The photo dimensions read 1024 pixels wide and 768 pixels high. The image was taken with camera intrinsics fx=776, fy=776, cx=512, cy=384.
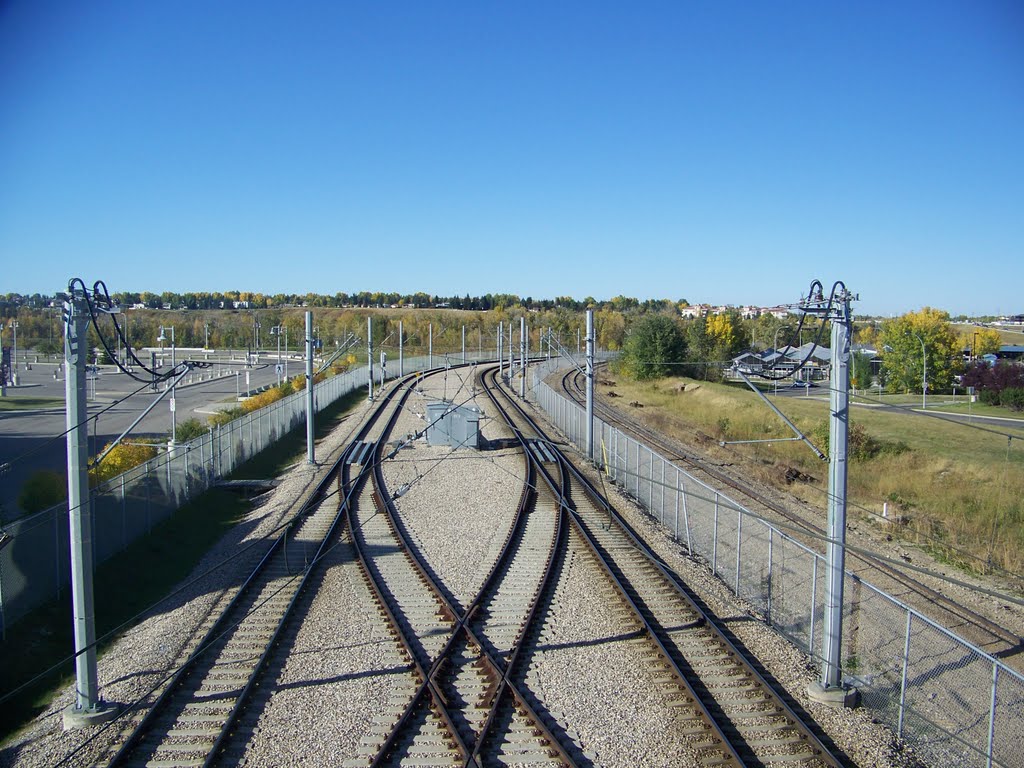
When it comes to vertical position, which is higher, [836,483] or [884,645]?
[836,483]

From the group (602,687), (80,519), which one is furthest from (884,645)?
(80,519)

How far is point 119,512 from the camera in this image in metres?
15.3

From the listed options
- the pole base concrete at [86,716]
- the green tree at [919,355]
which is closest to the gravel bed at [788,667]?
the pole base concrete at [86,716]

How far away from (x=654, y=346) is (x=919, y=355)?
71.1 ft

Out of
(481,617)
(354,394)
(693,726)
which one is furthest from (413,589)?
(354,394)

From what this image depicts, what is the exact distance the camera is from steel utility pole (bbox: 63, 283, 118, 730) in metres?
8.63

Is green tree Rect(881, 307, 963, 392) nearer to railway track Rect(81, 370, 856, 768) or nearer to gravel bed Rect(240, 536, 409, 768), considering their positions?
railway track Rect(81, 370, 856, 768)

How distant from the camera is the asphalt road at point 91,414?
22234 millimetres

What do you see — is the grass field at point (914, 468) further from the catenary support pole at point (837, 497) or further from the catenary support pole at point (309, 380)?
the catenary support pole at point (309, 380)

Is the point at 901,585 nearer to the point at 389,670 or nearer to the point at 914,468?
the point at 389,670

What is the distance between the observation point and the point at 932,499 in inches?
957

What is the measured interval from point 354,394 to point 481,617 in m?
40.5

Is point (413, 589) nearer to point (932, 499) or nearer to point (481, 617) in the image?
point (481, 617)

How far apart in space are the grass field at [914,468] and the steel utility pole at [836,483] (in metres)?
7.11
